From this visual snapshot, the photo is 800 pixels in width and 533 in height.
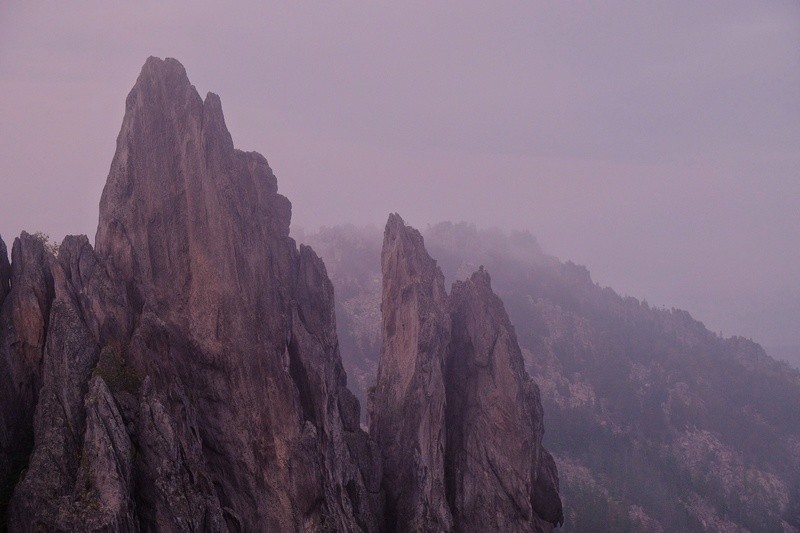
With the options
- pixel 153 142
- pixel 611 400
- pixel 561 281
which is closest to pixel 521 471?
pixel 153 142

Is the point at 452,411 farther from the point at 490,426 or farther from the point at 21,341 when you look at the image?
the point at 21,341

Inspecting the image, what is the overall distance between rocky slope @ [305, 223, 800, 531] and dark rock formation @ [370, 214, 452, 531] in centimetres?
5525

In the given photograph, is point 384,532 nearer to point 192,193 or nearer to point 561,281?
point 192,193

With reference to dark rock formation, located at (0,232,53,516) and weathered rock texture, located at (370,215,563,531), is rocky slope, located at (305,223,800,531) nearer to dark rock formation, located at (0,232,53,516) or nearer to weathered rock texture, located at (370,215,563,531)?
weathered rock texture, located at (370,215,563,531)

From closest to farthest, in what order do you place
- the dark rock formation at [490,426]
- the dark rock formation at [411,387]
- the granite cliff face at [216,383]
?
the granite cliff face at [216,383]
the dark rock formation at [411,387]
the dark rock formation at [490,426]

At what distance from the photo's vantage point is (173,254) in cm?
3941

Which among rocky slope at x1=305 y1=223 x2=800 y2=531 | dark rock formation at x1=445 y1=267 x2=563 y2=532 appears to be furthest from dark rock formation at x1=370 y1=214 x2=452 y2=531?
rocky slope at x1=305 y1=223 x2=800 y2=531

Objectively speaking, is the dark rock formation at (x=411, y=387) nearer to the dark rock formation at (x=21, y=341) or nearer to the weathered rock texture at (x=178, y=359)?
the weathered rock texture at (x=178, y=359)

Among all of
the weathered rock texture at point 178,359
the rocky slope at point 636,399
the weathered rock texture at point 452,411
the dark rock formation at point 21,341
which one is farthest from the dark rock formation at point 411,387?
the rocky slope at point 636,399

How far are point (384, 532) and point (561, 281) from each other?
146083mm

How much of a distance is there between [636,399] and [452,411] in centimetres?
9940

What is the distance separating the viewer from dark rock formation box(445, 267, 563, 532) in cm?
4919

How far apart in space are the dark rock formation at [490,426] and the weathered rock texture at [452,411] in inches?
3.2

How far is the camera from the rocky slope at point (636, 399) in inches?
4210
